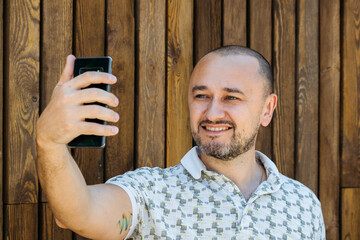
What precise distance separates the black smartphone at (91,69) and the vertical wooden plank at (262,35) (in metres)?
1.65

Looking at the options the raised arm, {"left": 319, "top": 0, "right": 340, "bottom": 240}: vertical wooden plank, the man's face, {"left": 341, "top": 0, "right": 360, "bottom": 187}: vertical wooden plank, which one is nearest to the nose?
the man's face

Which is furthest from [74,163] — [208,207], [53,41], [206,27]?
[206,27]

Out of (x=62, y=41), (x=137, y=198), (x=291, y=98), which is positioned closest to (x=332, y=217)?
(x=291, y=98)

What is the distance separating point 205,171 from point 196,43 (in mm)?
918

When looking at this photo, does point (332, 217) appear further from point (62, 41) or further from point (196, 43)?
point (62, 41)

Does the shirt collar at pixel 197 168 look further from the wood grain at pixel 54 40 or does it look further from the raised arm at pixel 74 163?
the wood grain at pixel 54 40

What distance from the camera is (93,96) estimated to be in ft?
3.53

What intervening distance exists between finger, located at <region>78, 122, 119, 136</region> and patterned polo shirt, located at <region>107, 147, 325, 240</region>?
58cm

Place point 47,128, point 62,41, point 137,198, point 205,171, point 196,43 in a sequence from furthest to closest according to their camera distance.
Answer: point 196,43, point 62,41, point 205,171, point 137,198, point 47,128

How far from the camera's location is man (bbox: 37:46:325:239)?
1.45 m

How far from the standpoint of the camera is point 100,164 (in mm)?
2295

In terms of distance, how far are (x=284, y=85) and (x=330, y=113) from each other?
0.38m

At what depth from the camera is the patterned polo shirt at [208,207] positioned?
5.63 ft

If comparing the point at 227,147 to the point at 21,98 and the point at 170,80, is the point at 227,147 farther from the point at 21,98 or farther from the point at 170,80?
the point at 21,98
